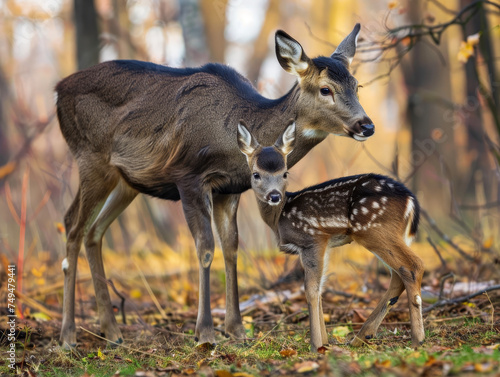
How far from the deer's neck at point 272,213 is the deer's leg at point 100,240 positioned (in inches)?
74.9

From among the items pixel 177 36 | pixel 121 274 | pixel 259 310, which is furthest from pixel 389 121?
pixel 259 310

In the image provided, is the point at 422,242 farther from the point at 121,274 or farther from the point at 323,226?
the point at 323,226

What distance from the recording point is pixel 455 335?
5.60 metres

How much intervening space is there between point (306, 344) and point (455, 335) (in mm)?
1267

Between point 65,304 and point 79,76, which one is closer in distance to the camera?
point 65,304

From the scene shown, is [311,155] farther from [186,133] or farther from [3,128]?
[186,133]

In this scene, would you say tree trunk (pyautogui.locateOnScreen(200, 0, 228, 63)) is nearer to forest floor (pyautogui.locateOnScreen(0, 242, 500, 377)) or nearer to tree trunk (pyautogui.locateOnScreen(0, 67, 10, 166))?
tree trunk (pyautogui.locateOnScreen(0, 67, 10, 166))

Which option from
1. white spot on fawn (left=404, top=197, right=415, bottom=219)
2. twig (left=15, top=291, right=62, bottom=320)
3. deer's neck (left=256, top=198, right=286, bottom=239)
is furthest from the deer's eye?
twig (left=15, top=291, right=62, bottom=320)

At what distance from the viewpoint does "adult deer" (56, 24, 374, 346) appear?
6.18 metres

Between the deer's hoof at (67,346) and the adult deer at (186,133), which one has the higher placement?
the adult deer at (186,133)

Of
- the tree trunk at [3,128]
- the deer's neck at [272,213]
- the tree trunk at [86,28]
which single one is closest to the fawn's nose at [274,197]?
the deer's neck at [272,213]

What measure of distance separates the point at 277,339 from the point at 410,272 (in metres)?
1.37

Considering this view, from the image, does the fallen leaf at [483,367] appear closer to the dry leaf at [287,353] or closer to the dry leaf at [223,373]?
the dry leaf at [223,373]

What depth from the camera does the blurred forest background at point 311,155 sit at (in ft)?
25.8
